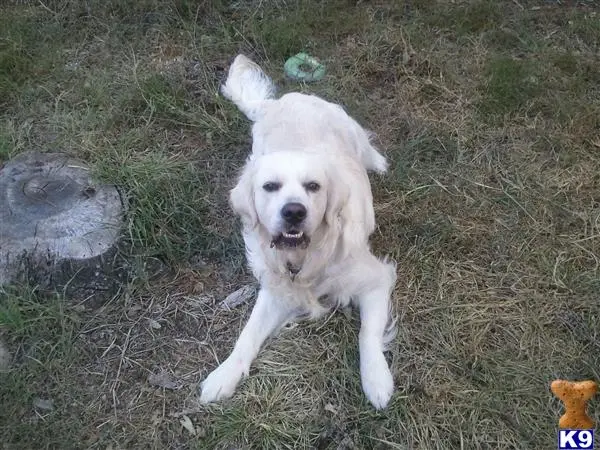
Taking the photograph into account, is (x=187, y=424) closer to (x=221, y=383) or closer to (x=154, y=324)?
(x=221, y=383)

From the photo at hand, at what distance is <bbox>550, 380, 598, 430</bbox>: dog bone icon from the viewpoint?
7.20 ft

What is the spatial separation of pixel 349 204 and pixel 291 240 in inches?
13.6

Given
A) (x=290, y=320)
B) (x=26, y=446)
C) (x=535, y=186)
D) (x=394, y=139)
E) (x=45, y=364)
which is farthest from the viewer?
(x=394, y=139)

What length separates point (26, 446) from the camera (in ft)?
7.61

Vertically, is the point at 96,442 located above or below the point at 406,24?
below

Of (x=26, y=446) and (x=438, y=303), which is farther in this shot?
(x=438, y=303)

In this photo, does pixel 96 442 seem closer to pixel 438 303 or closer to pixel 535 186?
pixel 438 303

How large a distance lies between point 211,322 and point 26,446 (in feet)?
2.84

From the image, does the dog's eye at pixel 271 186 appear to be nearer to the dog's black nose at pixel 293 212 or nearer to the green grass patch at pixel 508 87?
the dog's black nose at pixel 293 212

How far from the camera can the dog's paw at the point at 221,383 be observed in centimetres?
247

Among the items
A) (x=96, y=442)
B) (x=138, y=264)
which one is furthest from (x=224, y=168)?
(x=96, y=442)

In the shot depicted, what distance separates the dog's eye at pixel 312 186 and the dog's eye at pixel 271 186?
105mm

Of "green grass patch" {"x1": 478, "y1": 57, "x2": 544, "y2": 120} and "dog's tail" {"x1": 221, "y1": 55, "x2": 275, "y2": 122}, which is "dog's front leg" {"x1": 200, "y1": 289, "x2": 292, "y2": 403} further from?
"green grass patch" {"x1": 478, "y1": 57, "x2": 544, "y2": 120}

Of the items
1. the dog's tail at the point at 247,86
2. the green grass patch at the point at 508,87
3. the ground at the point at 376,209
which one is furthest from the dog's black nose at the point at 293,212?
the green grass patch at the point at 508,87
